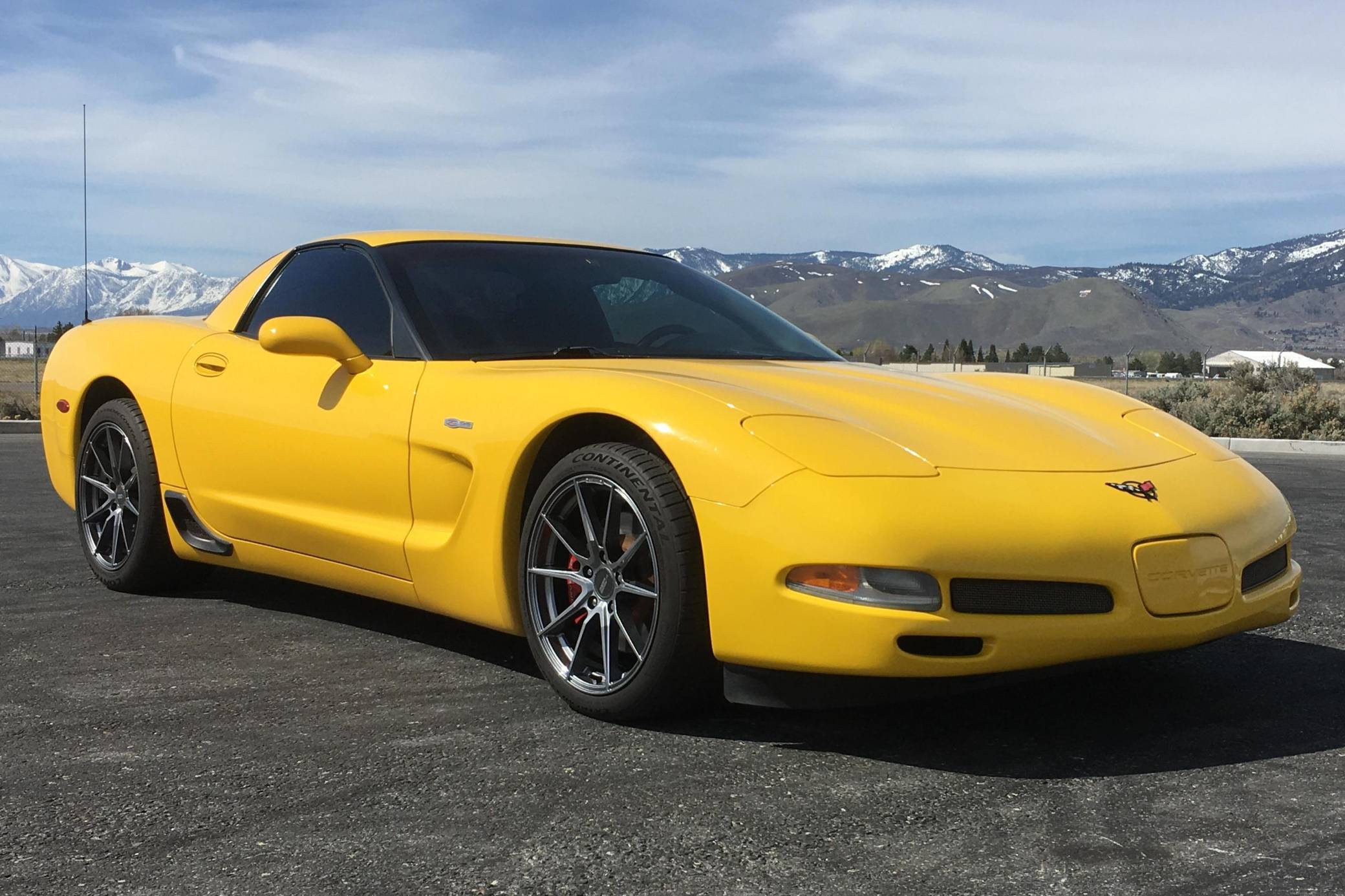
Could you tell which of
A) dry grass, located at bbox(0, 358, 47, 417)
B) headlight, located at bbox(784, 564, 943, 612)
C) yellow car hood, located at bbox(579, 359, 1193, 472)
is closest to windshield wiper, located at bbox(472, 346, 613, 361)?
yellow car hood, located at bbox(579, 359, 1193, 472)

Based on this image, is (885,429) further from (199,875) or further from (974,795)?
(199,875)

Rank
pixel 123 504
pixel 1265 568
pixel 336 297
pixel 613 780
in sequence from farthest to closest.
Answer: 1. pixel 123 504
2. pixel 336 297
3. pixel 1265 568
4. pixel 613 780

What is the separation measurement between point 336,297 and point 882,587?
7.81ft

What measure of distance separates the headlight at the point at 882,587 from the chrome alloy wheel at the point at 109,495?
301 cm

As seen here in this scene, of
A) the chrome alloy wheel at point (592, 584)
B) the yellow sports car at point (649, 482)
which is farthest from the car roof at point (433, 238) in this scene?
the chrome alloy wheel at point (592, 584)

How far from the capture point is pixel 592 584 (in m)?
3.27

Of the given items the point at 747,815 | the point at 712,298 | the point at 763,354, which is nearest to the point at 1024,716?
the point at 747,815

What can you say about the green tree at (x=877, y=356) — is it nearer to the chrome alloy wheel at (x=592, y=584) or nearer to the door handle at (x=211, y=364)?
the door handle at (x=211, y=364)

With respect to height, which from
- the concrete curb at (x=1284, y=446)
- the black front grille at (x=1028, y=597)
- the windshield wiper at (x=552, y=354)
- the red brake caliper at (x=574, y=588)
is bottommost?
the concrete curb at (x=1284, y=446)

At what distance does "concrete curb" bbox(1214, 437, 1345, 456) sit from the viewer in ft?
50.0

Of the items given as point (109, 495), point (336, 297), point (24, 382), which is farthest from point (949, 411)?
Answer: point (24, 382)

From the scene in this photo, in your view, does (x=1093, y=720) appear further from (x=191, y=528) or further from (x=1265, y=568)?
(x=191, y=528)

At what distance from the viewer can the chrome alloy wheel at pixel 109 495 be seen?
4949 millimetres

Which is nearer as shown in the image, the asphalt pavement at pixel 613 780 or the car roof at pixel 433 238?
the asphalt pavement at pixel 613 780
